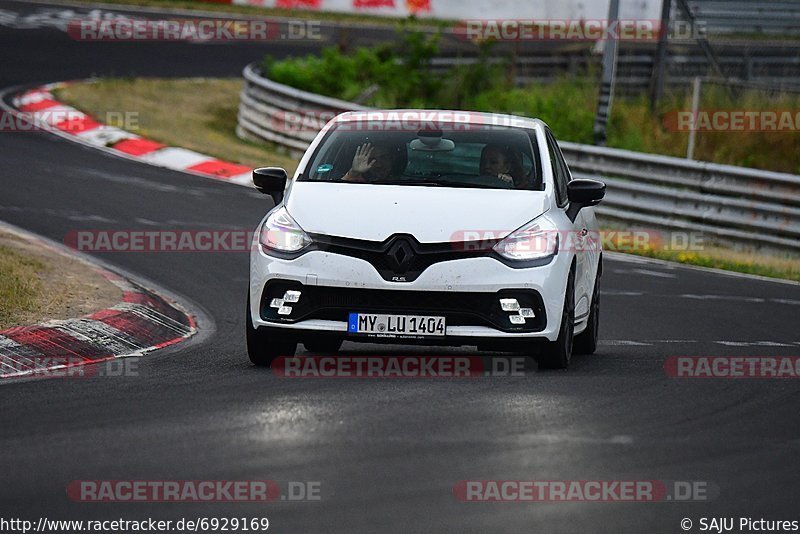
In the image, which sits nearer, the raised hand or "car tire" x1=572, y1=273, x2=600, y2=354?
the raised hand

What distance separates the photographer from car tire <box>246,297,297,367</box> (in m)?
8.89

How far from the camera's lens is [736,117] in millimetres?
23859

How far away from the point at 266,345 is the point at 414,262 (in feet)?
3.65

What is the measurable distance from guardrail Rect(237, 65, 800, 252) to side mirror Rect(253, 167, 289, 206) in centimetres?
1035

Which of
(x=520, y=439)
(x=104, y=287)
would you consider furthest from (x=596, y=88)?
(x=520, y=439)

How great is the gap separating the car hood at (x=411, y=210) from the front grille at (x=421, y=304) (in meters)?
0.32
